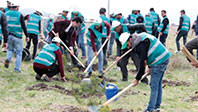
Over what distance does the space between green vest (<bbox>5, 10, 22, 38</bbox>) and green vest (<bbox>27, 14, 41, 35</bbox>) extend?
2.01m

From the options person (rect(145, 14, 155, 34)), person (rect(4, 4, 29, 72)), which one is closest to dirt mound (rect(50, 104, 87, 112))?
person (rect(4, 4, 29, 72))

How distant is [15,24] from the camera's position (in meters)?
8.55

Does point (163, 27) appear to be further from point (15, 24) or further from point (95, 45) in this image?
point (15, 24)

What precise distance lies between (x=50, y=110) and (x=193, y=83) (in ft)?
15.1

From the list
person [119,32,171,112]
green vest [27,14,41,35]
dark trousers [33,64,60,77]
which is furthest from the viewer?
green vest [27,14,41,35]

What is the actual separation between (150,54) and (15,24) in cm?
449

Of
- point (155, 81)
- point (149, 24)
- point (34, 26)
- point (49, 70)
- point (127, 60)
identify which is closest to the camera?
point (155, 81)

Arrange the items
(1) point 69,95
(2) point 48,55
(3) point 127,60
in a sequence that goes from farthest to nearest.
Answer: (3) point 127,60 → (2) point 48,55 → (1) point 69,95

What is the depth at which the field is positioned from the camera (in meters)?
5.74

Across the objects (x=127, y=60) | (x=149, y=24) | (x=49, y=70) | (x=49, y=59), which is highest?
(x=149, y=24)

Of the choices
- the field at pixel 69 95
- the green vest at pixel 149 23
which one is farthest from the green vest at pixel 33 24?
the green vest at pixel 149 23

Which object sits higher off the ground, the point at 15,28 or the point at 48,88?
the point at 15,28

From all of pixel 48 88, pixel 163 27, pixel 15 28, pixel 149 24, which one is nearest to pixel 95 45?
pixel 48 88

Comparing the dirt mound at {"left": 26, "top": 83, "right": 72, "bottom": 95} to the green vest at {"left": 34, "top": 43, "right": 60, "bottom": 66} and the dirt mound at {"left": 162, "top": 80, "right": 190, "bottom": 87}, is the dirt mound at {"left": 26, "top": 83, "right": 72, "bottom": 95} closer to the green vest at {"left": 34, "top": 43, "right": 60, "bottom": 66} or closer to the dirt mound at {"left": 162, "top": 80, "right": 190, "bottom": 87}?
the green vest at {"left": 34, "top": 43, "right": 60, "bottom": 66}
